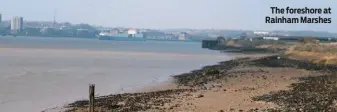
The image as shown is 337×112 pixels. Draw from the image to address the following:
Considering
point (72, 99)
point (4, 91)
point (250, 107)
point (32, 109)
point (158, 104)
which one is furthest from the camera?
point (4, 91)

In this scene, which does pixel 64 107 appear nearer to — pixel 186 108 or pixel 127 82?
pixel 186 108

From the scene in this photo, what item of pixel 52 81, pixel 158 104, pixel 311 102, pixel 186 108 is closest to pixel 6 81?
pixel 52 81

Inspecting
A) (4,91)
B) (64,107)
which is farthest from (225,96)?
(4,91)

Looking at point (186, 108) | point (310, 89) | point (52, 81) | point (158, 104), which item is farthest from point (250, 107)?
point (52, 81)

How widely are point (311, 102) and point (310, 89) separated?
17.7 feet

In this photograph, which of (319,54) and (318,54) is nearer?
(319,54)

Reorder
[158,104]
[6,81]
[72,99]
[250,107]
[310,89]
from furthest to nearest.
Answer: [6,81] < [72,99] < [310,89] < [158,104] < [250,107]

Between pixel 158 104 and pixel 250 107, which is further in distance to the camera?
pixel 158 104

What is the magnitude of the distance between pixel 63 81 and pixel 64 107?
1450 centimetres

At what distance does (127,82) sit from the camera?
115 feet

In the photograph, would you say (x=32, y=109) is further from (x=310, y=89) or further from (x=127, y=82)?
(x=127, y=82)

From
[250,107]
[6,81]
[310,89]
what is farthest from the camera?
[6,81]

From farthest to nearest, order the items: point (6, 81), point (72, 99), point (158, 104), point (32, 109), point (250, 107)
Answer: point (6, 81)
point (72, 99)
point (32, 109)
point (158, 104)
point (250, 107)

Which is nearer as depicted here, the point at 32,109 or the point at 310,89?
the point at 32,109
